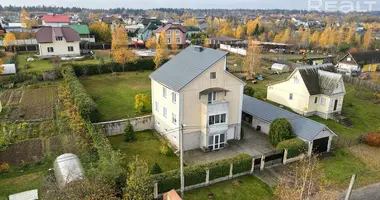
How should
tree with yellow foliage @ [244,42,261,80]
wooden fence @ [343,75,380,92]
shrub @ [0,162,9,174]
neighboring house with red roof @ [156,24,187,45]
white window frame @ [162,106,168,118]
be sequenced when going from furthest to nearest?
neighboring house with red roof @ [156,24,187,45] → tree with yellow foliage @ [244,42,261,80] → wooden fence @ [343,75,380,92] → white window frame @ [162,106,168,118] → shrub @ [0,162,9,174]

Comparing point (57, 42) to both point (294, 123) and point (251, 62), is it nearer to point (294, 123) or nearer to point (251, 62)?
point (251, 62)

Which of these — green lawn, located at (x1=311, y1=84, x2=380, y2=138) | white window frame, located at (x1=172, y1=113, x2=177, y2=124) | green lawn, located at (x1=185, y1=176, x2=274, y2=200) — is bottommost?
green lawn, located at (x1=185, y1=176, x2=274, y2=200)

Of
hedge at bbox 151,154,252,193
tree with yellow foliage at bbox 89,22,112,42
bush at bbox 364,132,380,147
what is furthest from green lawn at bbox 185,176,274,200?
tree with yellow foliage at bbox 89,22,112,42

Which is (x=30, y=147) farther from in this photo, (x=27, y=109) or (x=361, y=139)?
(x=361, y=139)

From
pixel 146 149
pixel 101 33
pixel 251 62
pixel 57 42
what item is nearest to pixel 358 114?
pixel 251 62

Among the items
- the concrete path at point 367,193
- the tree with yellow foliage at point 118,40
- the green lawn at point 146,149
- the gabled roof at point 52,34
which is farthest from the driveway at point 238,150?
the gabled roof at point 52,34

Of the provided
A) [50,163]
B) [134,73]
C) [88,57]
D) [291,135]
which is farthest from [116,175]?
[88,57]

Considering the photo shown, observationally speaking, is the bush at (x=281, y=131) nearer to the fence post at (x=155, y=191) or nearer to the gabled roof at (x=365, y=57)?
the fence post at (x=155, y=191)

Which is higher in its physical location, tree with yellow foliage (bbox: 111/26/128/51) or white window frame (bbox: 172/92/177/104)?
tree with yellow foliage (bbox: 111/26/128/51)

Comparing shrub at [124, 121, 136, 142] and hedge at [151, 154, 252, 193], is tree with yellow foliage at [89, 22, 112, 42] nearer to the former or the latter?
shrub at [124, 121, 136, 142]
